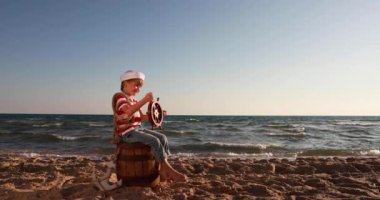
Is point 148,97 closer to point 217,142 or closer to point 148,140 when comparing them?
point 148,140

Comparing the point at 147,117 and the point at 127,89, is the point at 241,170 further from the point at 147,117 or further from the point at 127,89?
the point at 127,89

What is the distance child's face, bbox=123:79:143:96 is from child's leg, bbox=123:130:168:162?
575 millimetres

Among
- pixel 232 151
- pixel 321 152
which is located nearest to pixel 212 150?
pixel 232 151

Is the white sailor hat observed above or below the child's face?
above

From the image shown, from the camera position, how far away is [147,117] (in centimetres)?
501

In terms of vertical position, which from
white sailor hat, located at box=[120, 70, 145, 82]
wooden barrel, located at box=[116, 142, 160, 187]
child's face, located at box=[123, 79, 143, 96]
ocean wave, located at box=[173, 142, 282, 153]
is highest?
white sailor hat, located at box=[120, 70, 145, 82]

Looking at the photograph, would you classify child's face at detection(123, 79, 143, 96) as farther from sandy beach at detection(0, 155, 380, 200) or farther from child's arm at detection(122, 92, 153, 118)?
sandy beach at detection(0, 155, 380, 200)

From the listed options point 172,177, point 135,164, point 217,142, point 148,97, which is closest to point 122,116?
point 148,97

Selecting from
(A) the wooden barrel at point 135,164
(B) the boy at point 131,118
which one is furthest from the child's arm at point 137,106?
(A) the wooden barrel at point 135,164

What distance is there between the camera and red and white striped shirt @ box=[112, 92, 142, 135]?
15.0ft

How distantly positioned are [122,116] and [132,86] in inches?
19.8

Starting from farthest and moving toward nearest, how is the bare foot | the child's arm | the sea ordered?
the sea
the bare foot
the child's arm

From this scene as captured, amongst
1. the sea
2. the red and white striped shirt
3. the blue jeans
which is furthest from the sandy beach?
the sea

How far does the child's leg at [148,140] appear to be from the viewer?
4637 mm
